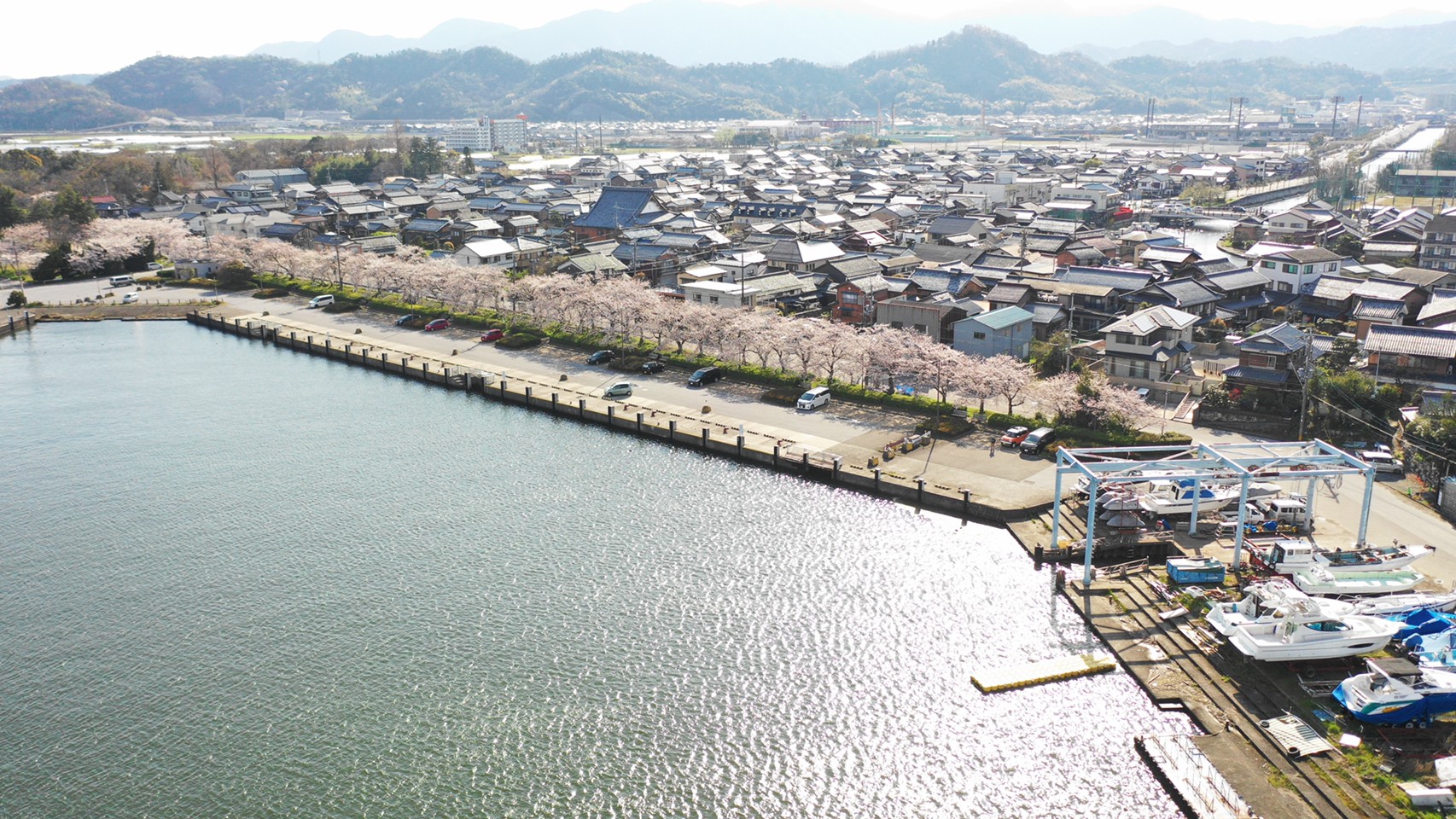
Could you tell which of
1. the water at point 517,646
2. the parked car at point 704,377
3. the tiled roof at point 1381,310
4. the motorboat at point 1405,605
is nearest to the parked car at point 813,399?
the parked car at point 704,377

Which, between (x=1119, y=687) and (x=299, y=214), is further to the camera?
(x=299, y=214)

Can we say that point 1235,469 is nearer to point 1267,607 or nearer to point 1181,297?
point 1267,607

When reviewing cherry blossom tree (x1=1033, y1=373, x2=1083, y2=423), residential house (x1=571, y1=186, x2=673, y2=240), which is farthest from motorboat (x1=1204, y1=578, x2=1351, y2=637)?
residential house (x1=571, y1=186, x2=673, y2=240)

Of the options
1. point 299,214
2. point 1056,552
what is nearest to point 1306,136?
point 299,214

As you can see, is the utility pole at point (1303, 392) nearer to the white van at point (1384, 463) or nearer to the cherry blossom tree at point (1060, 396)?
the white van at point (1384, 463)

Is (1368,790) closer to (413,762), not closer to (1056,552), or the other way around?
(1056,552)
